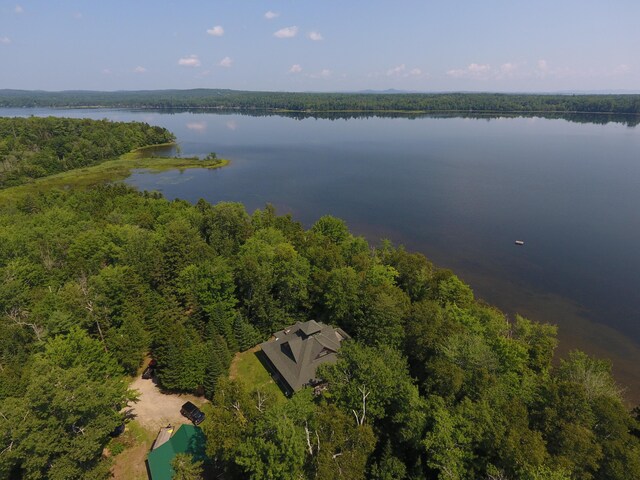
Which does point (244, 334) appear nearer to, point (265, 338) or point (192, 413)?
point (265, 338)

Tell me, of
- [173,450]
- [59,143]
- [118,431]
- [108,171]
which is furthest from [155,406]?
[59,143]

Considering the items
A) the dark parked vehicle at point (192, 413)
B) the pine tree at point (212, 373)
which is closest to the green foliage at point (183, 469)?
the dark parked vehicle at point (192, 413)

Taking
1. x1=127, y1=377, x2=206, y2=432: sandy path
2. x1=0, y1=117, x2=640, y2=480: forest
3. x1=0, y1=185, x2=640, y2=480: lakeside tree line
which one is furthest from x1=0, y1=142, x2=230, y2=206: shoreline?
x1=127, y1=377, x2=206, y2=432: sandy path

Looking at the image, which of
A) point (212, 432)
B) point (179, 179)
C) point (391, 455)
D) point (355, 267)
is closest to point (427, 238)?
point (355, 267)

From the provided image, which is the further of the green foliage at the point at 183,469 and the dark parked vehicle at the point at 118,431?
the dark parked vehicle at the point at 118,431

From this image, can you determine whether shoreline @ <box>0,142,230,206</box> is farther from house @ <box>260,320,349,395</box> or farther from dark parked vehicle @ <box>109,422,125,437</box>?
house @ <box>260,320,349,395</box>

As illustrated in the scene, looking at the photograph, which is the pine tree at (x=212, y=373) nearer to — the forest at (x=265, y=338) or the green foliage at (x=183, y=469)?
the forest at (x=265, y=338)
